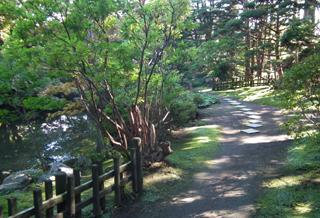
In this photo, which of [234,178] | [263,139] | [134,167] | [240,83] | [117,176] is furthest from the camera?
[240,83]

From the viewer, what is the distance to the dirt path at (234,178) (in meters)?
4.36

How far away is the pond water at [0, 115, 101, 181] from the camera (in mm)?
10533

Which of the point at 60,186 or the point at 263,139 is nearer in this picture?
the point at 60,186

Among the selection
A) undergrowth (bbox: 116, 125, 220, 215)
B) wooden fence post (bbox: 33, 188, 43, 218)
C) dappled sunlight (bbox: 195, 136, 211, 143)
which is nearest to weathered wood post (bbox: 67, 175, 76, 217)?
wooden fence post (bbox: 33, 188, 43, 218)

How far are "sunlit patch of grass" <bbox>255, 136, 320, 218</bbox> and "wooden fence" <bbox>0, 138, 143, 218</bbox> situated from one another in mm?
2469

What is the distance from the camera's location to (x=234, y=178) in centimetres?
569

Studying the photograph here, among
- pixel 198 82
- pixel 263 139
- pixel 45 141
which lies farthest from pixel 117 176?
pixel 198 82

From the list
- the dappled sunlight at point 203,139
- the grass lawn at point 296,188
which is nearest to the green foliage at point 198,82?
the dappled sunlight at point 203,139

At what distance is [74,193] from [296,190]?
4.17m

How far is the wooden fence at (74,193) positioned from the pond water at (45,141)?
19.2 ft

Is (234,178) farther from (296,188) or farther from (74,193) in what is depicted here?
(74,193)

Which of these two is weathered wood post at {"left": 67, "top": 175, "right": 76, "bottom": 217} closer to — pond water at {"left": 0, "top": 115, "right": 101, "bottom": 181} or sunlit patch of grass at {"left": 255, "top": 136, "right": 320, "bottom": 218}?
sunlit patch of grass at {"left": 255, "top": 136, "right": 320, "bottom": 218}

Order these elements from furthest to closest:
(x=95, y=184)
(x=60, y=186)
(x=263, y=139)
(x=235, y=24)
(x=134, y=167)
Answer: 1. (x=235, y=24)
2. (x=263, y=139)
3. (x=134, y=167)
4. (x=95, y=184)
5. (x=60, y=186)

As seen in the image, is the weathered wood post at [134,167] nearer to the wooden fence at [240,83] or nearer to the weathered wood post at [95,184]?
the weathered wood post at [95,184]
